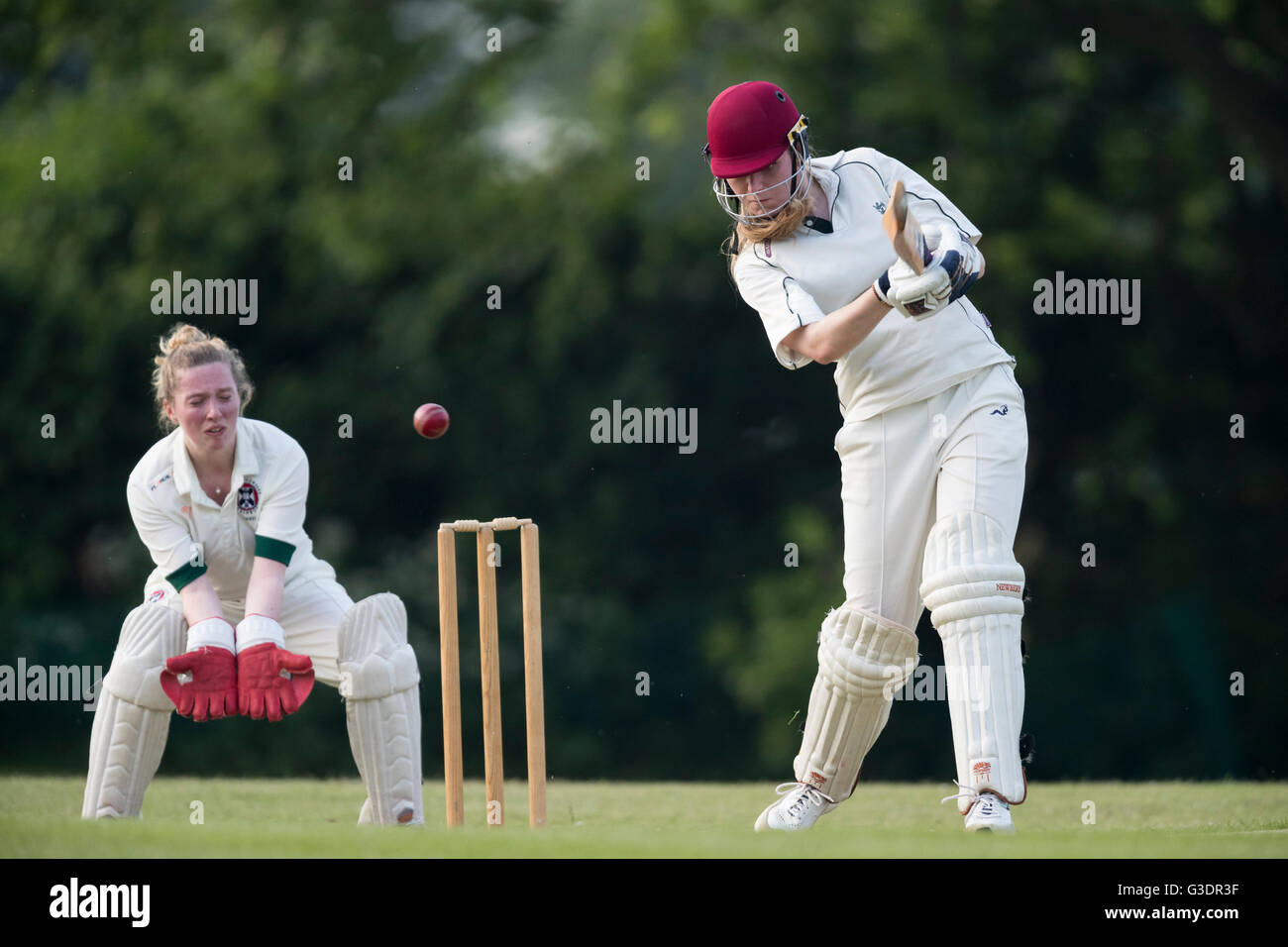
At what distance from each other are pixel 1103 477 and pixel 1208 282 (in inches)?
46.0

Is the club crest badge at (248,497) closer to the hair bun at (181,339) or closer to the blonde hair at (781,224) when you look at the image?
the hair bun at (181,339)

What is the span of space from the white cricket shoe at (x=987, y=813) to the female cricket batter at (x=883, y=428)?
0.04 metres

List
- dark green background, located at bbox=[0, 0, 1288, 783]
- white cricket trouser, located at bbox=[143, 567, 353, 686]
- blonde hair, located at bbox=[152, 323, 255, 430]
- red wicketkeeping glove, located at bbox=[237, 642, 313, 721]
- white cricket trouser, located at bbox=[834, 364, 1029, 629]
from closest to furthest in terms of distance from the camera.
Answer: white cricket trouser, located at bbox=[834, 364, 1029, 629] → red wicketkeeping glove, located at bbox=[237, 642, 313, 721] → blonde hair, located at bbox=[152, 323, 255, 430] → white cricket trouser, located at bbox=[143, 567, 353, 686] → dark green background, located at bbox=[0, 0, 1288, 783]

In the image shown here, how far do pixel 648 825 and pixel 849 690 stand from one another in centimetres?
77

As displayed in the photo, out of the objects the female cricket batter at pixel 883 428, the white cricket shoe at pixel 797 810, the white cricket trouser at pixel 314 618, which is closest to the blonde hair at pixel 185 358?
the white cricket trouser at pixel 314 618

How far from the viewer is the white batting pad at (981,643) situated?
3.33m

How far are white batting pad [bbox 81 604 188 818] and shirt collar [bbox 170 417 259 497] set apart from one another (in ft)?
1.07

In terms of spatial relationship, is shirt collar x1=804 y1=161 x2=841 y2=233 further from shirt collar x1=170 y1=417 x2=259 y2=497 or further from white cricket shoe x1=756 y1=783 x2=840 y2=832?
shirt collar x1=170 y1=417 x2=259 y2=497

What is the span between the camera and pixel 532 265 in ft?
32.9

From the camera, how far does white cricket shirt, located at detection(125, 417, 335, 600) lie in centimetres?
415

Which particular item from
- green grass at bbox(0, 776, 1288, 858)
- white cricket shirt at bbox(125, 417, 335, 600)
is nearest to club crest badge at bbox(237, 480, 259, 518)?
white cricket shirt at bbox(125, 417, 335, 600)

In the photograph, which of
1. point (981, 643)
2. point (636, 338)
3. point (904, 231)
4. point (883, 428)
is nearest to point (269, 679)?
point (883, 428)

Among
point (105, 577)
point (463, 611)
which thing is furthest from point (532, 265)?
point (105, 577)

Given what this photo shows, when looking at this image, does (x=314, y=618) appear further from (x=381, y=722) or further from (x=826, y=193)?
(x=826, y=193)
